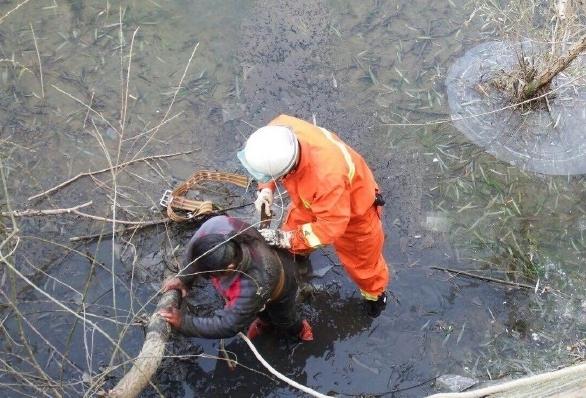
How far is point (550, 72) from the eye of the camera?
4.68 meters

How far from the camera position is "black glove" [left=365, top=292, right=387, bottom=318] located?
165 inches

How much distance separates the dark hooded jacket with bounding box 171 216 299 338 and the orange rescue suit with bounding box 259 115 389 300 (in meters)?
0.30

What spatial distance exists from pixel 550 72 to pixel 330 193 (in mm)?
2527

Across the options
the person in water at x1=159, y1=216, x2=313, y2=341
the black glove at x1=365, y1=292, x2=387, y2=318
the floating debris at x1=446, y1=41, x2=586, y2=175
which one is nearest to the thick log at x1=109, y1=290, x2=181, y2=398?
the person in water at x1=159, y1=216, x2=313, y2=341

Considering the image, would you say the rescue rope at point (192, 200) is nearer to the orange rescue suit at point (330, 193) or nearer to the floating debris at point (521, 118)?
the orange rescue suit at point (330, 193)

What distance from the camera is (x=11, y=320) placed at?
414 cm

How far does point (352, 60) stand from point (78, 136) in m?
2.46

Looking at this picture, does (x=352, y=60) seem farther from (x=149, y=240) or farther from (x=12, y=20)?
(x=12, y=20)

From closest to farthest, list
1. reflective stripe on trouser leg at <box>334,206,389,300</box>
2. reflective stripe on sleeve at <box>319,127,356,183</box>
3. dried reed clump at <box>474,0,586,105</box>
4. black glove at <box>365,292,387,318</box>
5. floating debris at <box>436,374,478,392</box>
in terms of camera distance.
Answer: reflective stripe on sleeve at <box>319,127,356,183</box> → reflective stripe on trouser leg at <box>334,206,389,300</box> → floating debris at <box>436,374,478,392</box> → black glove at <box>365,292,387,318</box> → dried reed clump at <box>474,0,586,105</box>

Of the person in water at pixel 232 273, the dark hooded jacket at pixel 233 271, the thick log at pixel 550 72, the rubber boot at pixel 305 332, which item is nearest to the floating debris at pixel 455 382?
the rubber boot at pixel 305 332

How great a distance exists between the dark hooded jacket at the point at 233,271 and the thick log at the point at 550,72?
269cm

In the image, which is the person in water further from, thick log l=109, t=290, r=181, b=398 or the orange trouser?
the orange trouser

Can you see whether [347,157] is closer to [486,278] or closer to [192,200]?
[192,200]

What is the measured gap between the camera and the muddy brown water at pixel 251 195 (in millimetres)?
4117
